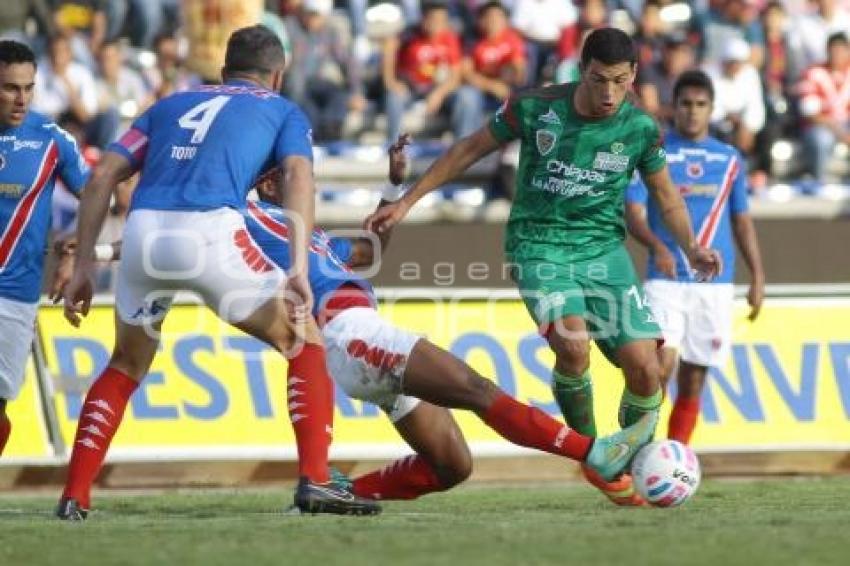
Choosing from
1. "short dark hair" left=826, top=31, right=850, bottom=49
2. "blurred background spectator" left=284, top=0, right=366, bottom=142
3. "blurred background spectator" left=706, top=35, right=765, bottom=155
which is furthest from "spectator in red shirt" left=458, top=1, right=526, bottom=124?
"short dark hair" left=826, top=31, right=850, bottom=49

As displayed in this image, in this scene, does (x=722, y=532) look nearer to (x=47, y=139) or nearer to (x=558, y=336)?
(x=558, y=336)

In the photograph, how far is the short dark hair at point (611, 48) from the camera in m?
10.1

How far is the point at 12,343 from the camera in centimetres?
1055

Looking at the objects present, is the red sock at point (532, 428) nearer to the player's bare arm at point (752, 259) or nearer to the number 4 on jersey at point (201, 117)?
the number 4 on jersey at point (201, 117)

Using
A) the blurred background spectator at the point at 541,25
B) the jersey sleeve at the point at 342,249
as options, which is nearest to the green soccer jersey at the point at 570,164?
the jersey sleeve at the point at 342,249

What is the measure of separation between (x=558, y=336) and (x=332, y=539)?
259 centimetres

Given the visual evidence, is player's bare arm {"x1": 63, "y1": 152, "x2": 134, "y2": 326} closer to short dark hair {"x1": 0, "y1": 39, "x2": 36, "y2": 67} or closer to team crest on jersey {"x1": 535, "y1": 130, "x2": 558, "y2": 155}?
short dark hair {"x1": 0, "y1": 39, "x2": 36, "y2": 67}

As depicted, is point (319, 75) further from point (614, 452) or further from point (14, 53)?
point (614, 452)

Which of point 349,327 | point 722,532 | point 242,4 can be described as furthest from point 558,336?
point 242,4

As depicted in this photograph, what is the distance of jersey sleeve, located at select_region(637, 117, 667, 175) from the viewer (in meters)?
10.4

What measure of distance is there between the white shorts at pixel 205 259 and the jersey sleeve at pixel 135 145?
0.94 feet

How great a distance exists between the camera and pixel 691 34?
69.3 ft

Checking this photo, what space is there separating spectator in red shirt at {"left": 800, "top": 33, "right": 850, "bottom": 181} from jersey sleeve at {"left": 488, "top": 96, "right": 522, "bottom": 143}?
10.1m

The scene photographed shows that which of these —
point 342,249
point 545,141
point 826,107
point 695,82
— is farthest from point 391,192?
point 826,107
